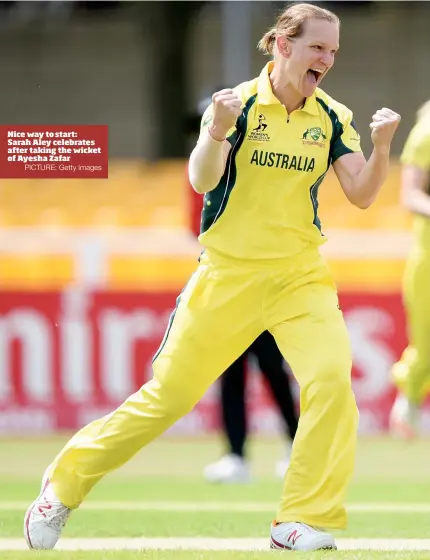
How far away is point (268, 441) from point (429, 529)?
395cm

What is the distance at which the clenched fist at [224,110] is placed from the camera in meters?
4.64

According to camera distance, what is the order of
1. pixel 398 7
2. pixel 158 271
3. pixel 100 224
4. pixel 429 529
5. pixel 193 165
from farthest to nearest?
pixel 398 7 < pixel 100 224 < pixel 158 271 < pixel 429 529 < pixel 193 165

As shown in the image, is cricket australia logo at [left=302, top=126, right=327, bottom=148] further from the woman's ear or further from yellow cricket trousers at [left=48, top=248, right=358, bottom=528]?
yellow cricket trousers at [left=48, top=248, right=358, bottom=528]

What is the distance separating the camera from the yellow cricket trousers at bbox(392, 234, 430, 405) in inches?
320

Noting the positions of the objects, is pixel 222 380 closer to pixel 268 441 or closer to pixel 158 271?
pixel 268 441

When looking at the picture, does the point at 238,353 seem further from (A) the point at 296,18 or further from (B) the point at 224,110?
(A) the point at 296,18

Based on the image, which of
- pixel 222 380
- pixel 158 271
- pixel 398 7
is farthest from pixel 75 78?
pixel 222 380

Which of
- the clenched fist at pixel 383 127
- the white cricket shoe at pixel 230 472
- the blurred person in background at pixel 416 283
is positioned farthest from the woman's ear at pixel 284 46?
the white cricket shoe at pixel 230 472

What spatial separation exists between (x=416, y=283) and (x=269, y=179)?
131 inches

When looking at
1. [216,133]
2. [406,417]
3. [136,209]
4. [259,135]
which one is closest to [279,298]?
[259,135]

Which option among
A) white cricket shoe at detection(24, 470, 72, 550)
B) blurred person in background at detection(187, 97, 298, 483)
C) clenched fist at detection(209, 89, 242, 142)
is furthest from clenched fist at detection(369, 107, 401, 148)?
blurred person in background at detection(187, 97, 298, 483)

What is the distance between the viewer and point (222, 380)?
7695mm

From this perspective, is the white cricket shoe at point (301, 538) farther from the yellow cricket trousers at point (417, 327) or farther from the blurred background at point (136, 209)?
the yellow cricket trousers at point (417, 327)

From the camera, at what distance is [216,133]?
473 centimetres
